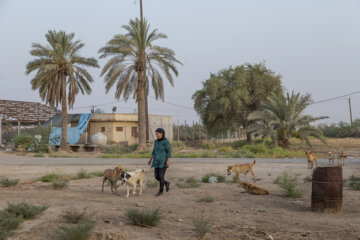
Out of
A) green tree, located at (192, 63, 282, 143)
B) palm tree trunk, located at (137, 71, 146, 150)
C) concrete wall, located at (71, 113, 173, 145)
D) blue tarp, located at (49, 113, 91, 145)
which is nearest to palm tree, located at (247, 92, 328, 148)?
green tree, located at (192, 63, 282, 143)

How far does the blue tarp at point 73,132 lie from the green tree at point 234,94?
37.3ft

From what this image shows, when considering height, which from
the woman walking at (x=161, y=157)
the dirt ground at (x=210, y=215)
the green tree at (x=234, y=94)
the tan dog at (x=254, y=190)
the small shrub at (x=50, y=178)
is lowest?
the dirt ground at (x=210, y=215)

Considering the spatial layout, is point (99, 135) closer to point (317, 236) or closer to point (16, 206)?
point (16, 206)

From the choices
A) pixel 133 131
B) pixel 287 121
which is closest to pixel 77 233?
pixel 287 121

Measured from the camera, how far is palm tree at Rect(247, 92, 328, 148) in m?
25.1

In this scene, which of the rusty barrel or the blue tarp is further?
the blue tarp

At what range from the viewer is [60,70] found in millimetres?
30781

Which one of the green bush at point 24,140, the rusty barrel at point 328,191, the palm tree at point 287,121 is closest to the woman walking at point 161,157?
the rusty barrel at point 328,191

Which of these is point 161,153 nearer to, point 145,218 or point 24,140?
point 145,218

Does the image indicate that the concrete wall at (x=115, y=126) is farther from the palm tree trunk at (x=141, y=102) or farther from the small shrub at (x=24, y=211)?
the small shrub at (x=24, y=211)

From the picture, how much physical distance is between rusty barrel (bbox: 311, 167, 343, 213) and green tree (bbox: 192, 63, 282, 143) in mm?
24774

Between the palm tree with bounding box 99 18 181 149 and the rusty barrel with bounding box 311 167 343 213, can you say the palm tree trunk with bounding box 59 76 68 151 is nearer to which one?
the palm tree with bounding box 99 18 181 149

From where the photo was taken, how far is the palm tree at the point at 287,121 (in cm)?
2508

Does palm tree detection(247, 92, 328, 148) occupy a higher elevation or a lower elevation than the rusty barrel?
higher
